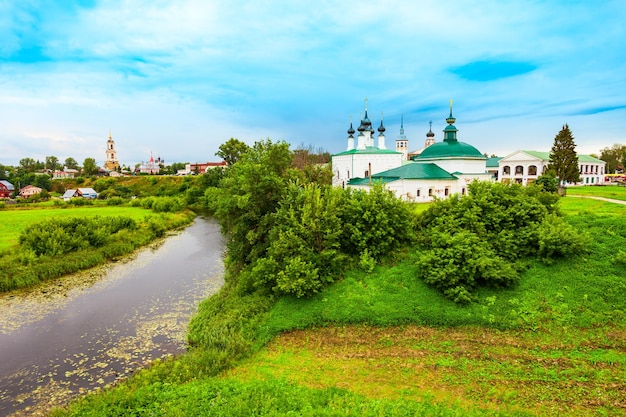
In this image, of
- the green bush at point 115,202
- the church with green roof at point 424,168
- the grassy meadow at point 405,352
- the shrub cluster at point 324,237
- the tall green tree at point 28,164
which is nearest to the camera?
the grassy meadow at point 405,352

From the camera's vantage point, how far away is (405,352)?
12.5m

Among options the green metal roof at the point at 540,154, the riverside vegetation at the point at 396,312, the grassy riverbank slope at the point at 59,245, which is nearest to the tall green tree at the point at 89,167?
the grassy riverbank slope at the point at 59,245

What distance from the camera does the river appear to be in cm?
1164

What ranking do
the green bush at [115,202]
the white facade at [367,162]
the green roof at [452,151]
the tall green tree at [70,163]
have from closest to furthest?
the green roof at [452,151], the white facade at [367,162], the green bush at [115,202], the tall green tree at [70,163]

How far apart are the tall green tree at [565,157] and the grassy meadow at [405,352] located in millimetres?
21465

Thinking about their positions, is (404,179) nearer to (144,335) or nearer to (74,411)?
(144,335)

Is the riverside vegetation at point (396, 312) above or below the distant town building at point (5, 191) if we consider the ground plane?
below

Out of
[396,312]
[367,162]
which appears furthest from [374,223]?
[367,162]

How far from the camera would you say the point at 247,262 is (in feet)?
67.9

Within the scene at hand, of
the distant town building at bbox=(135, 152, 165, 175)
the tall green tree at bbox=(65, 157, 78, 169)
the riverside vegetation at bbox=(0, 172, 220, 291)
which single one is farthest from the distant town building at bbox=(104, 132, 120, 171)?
the riverside vegetation at bbox=(0, 172, 220, 291)

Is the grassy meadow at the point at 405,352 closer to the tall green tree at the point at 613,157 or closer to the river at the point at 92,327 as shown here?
the river at the point at 92,327

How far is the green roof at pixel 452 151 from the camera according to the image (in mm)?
35688

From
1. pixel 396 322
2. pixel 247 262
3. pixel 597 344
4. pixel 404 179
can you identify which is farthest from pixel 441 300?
pixel 404 179

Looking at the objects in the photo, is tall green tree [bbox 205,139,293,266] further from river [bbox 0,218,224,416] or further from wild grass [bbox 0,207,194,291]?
wild grass [bbox 0,207,194,291]
